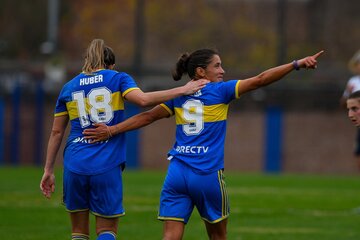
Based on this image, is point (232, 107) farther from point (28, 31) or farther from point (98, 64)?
point (98, 64)

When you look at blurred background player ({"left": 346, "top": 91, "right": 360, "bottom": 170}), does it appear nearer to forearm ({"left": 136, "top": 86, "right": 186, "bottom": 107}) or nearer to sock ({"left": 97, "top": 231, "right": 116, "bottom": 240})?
forearm ({"left": 136, "top": 86, "right": 186, "bottom": 107})

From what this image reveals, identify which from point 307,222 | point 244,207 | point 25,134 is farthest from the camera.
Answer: point 25,134

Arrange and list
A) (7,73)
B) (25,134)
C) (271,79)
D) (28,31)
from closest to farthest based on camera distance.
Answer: (271,79) → (25,134) → (7,73) → (28,31)

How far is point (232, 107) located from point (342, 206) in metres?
19.1

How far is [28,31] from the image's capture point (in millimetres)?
48562

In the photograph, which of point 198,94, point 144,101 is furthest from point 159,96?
point 198,94

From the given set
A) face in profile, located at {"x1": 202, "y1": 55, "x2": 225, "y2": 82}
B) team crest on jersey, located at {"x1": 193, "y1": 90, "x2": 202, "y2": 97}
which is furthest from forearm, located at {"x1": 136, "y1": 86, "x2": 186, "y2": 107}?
face in profile, located at {"x1": 202, "y1": 55, "x2": 225, "y2": 82}

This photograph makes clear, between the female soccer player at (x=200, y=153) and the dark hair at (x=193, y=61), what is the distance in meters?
0.01

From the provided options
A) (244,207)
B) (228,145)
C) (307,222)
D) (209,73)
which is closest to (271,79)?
(209,73)

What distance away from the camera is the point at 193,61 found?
8.36 metres

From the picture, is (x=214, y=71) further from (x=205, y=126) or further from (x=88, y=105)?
(x=88, y=105)

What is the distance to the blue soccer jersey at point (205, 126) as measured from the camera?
320 inches

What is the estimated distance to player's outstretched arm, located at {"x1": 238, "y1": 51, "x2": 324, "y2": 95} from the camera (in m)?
7.84

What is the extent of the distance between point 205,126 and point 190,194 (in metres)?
0.59
